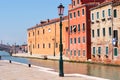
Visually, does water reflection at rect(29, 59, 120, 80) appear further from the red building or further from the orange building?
the orange building

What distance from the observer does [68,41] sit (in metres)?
64.5

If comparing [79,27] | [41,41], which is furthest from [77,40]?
[41,41]

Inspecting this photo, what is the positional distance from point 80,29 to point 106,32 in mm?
10565

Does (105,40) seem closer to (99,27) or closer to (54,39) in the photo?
(99,27)

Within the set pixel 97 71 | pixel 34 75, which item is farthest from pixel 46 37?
pixel 34 75

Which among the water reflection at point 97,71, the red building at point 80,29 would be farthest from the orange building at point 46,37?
the water reflection at point 97,71

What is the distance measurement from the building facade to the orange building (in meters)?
14.7

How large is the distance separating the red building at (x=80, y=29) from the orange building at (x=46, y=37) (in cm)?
506

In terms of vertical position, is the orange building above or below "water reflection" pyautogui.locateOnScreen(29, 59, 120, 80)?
above

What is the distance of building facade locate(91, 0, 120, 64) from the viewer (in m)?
44.7

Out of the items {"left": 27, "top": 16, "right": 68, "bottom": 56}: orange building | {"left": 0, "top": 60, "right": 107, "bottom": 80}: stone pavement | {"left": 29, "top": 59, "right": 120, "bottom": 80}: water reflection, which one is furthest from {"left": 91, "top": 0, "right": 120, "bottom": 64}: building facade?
{"left": 0, "top": 60, "right": 107, "bottom": 80}: stone pavement

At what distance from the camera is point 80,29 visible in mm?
57781

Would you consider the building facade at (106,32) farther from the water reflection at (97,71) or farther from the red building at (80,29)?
the water reflection at (97,71)

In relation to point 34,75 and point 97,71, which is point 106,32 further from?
point 34,75
